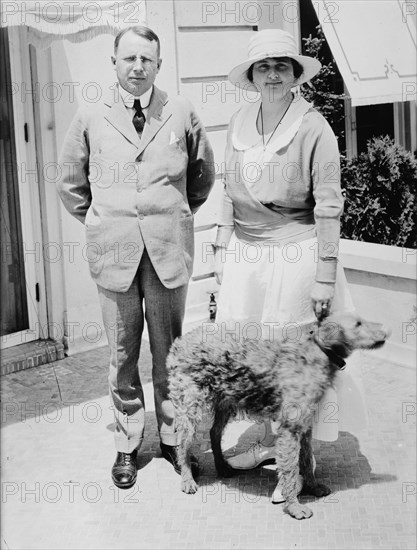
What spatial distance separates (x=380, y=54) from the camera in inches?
233

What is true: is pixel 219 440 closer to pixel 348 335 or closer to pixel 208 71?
pixel 348 335

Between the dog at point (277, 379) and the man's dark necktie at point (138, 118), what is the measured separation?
1206 mm

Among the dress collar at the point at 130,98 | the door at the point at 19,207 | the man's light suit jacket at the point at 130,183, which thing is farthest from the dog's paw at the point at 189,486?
the door at the point at 19,207

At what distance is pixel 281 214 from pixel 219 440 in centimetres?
138

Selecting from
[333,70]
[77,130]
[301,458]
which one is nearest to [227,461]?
[301,458]

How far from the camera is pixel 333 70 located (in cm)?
734

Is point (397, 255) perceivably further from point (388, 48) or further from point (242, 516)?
point (242, 516)

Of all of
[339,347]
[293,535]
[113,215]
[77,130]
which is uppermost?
[77,130]

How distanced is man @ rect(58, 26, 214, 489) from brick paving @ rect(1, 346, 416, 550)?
30cm

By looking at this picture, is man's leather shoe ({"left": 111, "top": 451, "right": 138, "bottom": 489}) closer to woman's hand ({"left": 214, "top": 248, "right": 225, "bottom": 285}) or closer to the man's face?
woman's hand ({"left": 214, "top": 248, "right": 225, "bottom": 285})

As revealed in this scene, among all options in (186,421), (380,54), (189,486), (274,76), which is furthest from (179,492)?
(380,54)

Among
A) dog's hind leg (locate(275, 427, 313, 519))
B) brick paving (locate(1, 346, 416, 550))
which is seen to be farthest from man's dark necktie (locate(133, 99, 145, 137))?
brick paving (locate(1, 346, 416, 550))

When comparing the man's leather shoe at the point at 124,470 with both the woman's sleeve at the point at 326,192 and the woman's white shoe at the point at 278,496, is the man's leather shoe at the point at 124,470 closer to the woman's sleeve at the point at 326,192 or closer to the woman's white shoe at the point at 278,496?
the woman's white shoe at the point at 278,496

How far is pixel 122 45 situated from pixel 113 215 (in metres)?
0.92
